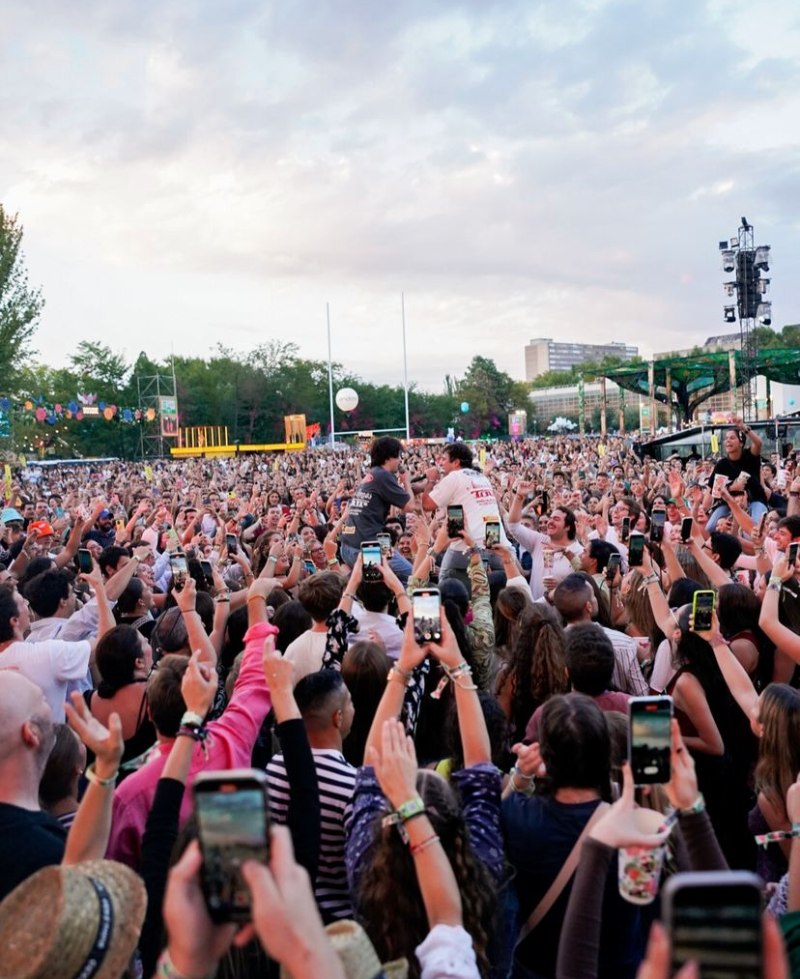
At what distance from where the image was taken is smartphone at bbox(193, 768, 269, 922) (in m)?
1.35

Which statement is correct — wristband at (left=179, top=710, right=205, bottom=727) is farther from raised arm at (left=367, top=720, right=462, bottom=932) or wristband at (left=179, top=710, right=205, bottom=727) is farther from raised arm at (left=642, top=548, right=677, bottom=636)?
raised arm at (left=642, top=548, right=677, bottom=636)

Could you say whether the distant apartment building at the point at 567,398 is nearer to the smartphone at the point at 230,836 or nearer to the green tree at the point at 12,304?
the green tree at the point at 12,304

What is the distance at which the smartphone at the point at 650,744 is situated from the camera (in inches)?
79.4

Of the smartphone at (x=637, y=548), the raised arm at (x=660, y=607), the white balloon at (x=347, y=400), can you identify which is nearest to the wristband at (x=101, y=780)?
the raised arm at (x=660, y=607)

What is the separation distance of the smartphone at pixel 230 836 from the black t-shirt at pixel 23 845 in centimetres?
119

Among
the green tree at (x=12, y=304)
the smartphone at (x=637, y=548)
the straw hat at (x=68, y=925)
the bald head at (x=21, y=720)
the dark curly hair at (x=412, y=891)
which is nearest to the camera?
the straw hat at (x=68, y=925)

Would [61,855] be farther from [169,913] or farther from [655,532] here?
[655,532]

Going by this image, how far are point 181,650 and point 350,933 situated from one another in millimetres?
3392

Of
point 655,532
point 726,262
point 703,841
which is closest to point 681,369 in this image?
point 726,262

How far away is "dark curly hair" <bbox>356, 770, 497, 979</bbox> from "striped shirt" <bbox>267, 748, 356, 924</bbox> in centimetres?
60

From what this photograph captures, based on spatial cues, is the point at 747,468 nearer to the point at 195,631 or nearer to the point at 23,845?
the point at 195,631

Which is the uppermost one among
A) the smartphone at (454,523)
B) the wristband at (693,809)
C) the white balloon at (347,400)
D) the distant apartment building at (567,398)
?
the distant apartment building at (567,398)

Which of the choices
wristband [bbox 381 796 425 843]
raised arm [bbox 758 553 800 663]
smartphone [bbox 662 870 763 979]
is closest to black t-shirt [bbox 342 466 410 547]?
raised arm [bbox 758 553 800 663]

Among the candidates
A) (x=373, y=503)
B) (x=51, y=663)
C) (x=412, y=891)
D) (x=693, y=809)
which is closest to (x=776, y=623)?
(x=693, y=809)
